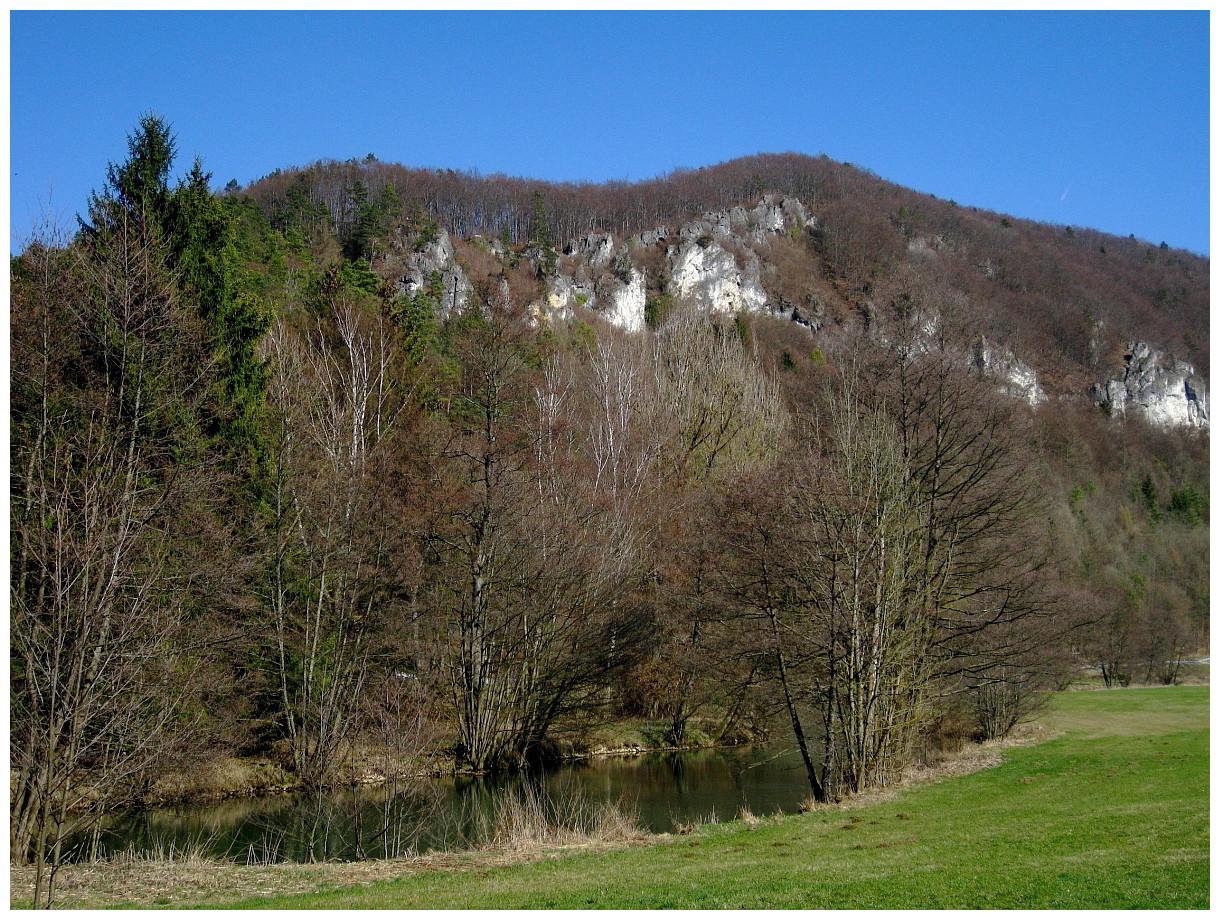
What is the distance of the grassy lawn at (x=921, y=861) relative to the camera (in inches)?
298

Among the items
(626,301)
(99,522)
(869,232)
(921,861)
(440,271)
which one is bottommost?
(921,861)

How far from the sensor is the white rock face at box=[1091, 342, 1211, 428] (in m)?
88.9

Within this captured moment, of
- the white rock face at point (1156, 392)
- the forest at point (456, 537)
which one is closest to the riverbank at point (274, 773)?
the forest at point (456, 537)

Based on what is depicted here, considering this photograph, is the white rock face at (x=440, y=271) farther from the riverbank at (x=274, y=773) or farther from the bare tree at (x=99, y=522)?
the bare tree at (x=99, y=522)

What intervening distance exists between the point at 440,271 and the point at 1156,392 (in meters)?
75.3

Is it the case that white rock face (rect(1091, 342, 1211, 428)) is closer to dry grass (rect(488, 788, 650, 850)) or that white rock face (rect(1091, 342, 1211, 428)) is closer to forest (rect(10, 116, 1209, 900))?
forest (rect(10, 116, 1209, 900))

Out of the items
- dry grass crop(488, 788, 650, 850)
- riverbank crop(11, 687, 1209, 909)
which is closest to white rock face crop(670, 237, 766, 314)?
riverbank crop(11, 687, 1209, 909)

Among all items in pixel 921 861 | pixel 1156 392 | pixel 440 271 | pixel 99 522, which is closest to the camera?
pixel 921 861

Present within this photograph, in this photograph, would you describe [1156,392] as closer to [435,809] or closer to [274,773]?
[435,809]

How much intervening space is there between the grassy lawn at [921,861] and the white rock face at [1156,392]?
81859 millimetres

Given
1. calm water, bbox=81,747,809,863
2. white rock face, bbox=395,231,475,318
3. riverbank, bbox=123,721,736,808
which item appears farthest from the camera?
white rock face, bbox=395,231,475,318

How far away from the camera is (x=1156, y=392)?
92.5m

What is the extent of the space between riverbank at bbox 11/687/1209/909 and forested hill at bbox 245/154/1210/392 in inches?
1693

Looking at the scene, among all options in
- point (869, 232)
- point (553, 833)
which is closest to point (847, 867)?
point (553, 833)
